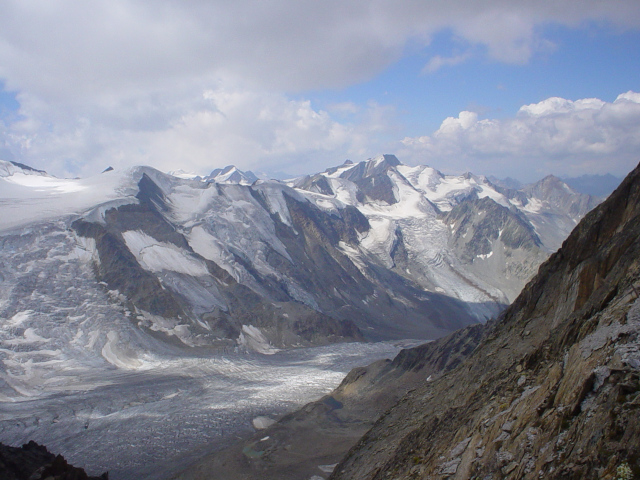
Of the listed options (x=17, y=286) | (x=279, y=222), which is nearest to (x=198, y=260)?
(x=17, y=286)

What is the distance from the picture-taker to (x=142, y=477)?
38062 millimetres

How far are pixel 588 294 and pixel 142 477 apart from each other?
36702 mm

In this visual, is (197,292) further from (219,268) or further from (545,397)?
(545,397)

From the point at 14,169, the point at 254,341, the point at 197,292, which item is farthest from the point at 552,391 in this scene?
the point at 14,169

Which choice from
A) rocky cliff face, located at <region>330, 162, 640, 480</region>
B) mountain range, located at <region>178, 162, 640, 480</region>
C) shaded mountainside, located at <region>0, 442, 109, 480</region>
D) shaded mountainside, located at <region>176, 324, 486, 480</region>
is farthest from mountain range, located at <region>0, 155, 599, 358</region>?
rocky cliff face, located at <region>330, 162, 640, 480</region>

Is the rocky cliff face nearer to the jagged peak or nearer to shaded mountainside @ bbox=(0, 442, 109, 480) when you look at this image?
shaded mountainside @ bbox=(0, 442, 109, 480)

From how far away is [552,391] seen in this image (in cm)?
1172

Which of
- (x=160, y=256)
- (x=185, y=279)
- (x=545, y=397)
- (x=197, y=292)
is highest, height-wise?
(x=160, y=256)

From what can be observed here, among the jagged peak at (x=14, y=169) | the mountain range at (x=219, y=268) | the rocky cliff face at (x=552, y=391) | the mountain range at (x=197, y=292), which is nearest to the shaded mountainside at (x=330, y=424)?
the mountain range at (x=197, y=292)

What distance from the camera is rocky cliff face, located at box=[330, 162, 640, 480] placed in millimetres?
9070

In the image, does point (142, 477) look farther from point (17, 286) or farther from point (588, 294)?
point (17, 286)

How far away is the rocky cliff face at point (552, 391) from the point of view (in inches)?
357

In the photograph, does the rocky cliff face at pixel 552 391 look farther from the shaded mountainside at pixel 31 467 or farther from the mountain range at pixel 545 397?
the shaded mountainside at pixel 31 467

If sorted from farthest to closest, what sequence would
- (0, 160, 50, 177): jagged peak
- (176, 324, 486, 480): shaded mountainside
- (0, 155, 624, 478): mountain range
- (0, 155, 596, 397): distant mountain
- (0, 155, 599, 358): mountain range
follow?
(0, 160, 50, 177): jagged peak, (0, 155, 599, 358): mountain range, (0, 155, 596, 397): distant mountain, (0, 155, 624, 478): mountain range, (176, 324, 486, 480): shaded mountainside
